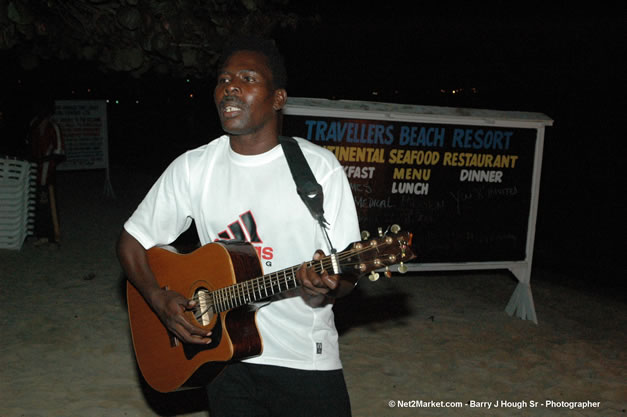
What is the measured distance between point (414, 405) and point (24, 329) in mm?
3794

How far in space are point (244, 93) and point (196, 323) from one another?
97 cm

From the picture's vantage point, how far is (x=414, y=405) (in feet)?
14.7

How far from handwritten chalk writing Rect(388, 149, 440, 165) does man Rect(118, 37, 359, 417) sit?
3803mm

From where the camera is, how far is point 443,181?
6.23 metres

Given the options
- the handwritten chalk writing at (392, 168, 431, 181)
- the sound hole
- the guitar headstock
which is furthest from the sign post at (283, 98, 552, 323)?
the guitar headstock

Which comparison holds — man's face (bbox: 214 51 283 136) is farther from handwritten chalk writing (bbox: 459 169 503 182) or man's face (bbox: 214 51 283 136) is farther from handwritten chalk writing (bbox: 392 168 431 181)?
handwritten chalk writing (bbox: 459 169 503 182)

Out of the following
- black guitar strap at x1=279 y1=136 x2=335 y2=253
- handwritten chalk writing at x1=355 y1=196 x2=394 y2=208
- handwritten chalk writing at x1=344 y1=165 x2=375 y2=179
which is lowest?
handwritten chalk writing at x1=355 y1=196 x2=394 y2=208

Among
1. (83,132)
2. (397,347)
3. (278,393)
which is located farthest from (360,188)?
(83,132)

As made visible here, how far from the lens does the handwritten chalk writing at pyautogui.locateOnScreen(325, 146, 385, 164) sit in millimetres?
5859

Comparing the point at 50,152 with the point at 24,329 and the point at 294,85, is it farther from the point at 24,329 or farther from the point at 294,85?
the point at 294,85

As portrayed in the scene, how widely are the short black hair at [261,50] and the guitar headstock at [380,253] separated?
0.78 meters

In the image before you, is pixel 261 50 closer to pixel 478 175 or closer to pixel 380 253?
pixel 380 253

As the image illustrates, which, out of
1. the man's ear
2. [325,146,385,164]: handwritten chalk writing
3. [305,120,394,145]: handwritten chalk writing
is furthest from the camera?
[325,146,385,164]: handwritten chalk writing

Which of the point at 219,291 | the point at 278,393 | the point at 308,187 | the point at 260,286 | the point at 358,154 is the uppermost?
the point at 308,187
